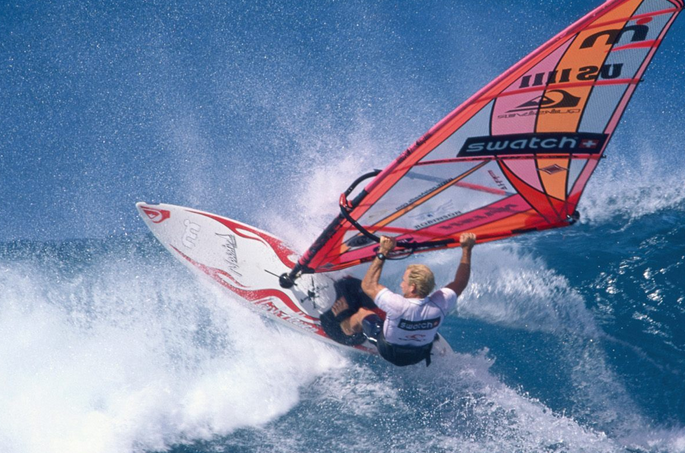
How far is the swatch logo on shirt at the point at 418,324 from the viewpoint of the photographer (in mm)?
3932

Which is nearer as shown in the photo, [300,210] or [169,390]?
[169,390]

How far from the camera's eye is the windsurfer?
3840mm

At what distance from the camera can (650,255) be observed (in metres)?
5.63

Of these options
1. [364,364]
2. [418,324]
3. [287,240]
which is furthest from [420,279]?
[287,240]

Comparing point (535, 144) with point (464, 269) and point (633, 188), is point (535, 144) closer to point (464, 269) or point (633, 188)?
point (464, 269)

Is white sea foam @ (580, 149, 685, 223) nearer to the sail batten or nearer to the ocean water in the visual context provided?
the ocean water

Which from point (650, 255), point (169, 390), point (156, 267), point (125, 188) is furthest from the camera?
point (125, 188)

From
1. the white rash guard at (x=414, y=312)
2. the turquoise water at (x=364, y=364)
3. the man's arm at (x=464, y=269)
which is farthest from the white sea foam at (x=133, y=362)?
the man's arm at (x=464, y=269)

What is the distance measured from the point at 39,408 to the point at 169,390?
1127 millimetres

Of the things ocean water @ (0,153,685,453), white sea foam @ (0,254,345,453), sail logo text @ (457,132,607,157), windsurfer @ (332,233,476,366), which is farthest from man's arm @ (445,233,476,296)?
white sea foam @ (0,254,345,453)

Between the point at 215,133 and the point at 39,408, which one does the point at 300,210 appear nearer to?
the point at 215,133

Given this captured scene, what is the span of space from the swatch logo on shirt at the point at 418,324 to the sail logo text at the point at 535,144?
125 centimetres

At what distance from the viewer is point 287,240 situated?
6.25m

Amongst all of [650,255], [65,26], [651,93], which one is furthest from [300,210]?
[651,93]
